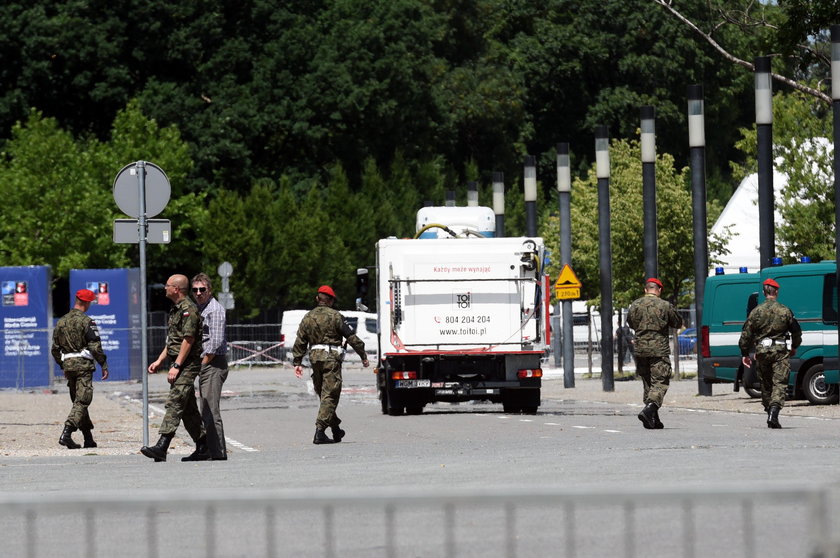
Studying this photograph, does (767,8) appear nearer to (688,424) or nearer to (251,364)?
(251,364)

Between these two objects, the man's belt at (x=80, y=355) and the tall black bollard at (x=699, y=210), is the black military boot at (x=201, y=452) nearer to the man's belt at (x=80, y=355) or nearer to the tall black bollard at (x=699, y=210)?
the man's belt at (x=80, y=355)

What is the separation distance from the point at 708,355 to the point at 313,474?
16100 mm

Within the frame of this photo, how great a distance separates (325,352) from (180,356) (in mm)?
3619

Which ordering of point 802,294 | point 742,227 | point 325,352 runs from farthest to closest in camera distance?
point 742,227 → point 802,294 → point 325,352

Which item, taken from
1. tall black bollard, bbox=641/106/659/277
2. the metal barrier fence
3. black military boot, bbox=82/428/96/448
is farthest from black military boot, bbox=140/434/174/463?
tall black bollard, bbox=641/106/659/277

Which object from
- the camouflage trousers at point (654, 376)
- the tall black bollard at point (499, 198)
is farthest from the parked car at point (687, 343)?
the camouflage trousers at point (654, 376)

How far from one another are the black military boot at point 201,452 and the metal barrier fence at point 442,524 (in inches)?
171

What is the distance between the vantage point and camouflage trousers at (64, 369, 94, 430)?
20031 millimetres

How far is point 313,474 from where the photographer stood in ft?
46.9

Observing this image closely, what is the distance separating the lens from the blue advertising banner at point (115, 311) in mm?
42000

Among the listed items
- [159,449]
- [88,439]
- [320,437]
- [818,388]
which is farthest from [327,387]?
[818,388]

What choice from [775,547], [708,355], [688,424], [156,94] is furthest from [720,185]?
[775,547]

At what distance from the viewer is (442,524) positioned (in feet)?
32.3

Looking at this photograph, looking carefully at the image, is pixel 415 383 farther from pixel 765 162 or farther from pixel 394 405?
pixel 765 162
